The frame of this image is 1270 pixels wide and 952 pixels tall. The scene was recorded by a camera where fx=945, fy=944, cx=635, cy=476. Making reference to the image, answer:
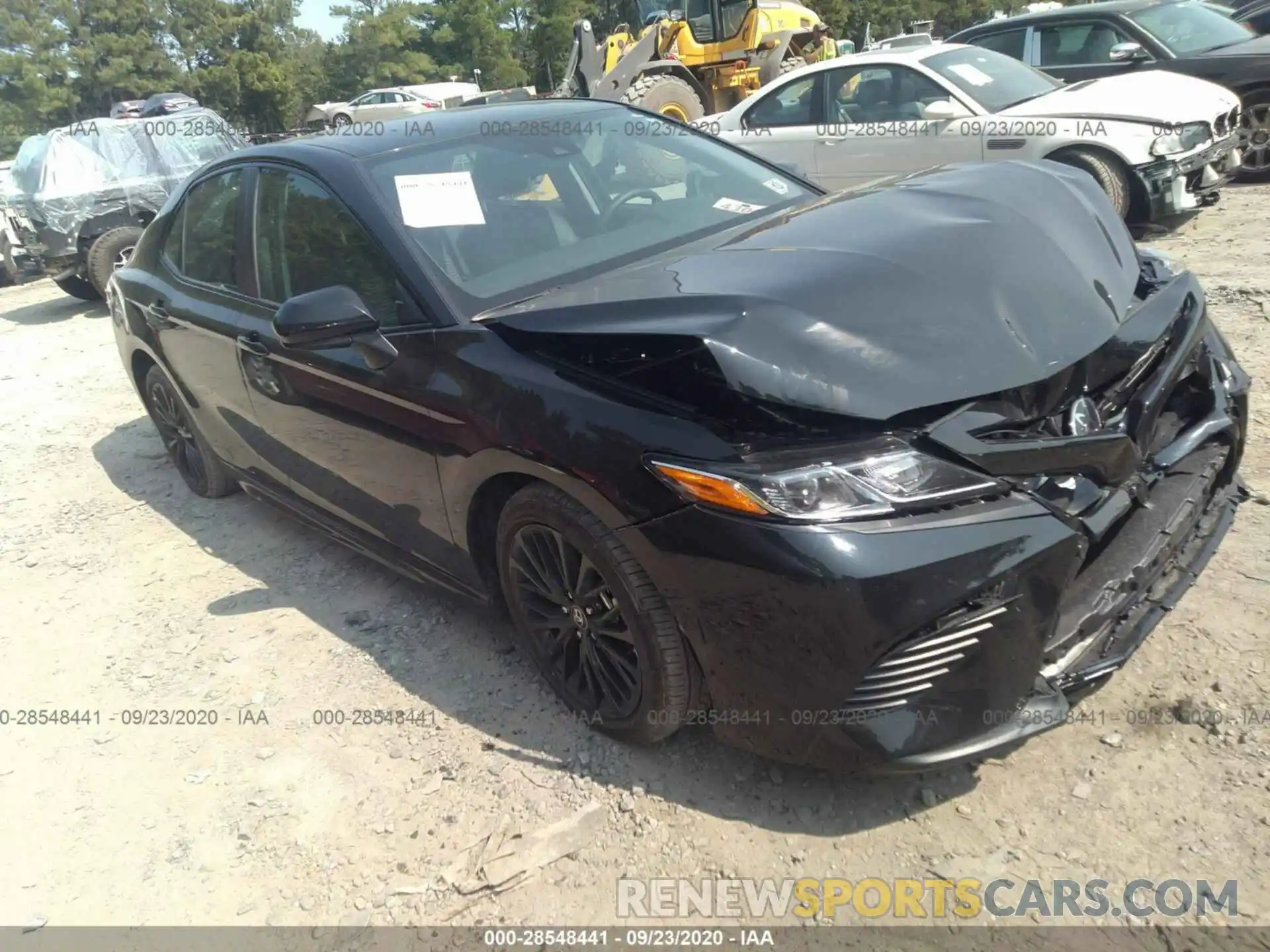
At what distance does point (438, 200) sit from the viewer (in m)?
2.98

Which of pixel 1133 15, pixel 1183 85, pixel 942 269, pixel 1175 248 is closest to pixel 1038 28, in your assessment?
pixel 1133 15

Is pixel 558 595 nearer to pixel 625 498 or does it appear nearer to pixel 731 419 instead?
pixel 625 498

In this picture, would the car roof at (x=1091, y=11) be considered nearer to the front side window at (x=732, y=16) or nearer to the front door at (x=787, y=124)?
the front door at (x=787, y=124)

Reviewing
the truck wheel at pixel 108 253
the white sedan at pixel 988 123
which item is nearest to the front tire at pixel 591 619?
the white sedan at pixel 988 123

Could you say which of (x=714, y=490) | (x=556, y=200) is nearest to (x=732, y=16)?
(x=556, y=200)

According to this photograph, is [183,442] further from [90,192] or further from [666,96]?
[666,96]

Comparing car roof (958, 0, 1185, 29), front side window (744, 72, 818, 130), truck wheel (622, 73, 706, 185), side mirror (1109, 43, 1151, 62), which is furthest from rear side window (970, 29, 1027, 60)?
truck wheel (622, 73, 706, 185)

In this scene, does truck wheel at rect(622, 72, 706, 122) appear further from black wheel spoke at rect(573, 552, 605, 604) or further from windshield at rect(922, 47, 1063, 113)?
black wheel spoke at rect(573, 552, 605, 604)

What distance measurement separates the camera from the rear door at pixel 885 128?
7312 millimetres

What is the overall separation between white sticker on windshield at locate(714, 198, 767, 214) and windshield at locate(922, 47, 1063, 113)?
15.7 feet

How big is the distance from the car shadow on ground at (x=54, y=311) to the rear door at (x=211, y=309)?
7.11 m

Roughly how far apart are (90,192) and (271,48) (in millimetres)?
45113

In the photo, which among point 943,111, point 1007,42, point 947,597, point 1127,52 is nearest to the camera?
point 947,597

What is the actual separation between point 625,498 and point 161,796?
1830 millimetres
